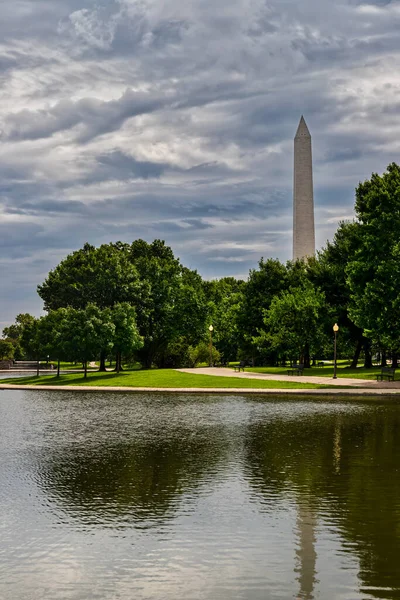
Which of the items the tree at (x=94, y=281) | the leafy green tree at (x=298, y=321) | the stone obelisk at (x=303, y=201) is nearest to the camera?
the leafy green tree at (x=298, y=321)

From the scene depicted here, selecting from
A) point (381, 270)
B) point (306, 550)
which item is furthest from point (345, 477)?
point (381, 270)

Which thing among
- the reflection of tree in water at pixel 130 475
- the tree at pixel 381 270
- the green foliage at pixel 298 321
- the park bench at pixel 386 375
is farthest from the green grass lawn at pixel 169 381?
the reflection of tree in water at pixel 130 475

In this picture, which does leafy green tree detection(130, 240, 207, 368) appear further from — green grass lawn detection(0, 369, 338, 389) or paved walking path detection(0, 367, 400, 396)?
paved walking path detection(0, 367, 400, 396)

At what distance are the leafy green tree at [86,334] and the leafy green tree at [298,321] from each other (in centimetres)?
1565

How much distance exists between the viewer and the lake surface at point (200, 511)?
870 centimetres

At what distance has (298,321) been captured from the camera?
60.0 meters

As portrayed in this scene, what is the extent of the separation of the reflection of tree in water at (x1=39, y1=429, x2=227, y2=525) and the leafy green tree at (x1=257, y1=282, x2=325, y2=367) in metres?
39.0

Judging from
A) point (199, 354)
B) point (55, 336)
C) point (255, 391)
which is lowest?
point (255, 391)

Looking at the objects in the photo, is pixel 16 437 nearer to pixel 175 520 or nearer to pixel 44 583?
pixel 175 520

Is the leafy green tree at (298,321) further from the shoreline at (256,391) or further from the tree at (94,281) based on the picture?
the shoreline at (256,391)

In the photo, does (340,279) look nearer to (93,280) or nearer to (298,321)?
(298,321)

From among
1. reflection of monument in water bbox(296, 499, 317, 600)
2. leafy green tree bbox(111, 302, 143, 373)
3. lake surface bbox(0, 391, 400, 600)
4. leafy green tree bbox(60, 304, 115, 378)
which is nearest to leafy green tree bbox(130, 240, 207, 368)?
leafy green tree bbox(111, 302, 143, 373)

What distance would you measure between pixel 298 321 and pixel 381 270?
15426 millimetres

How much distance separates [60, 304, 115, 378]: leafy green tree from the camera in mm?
56438
